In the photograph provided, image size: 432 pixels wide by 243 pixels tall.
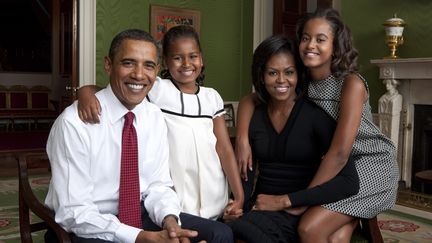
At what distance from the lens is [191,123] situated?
1876 mm

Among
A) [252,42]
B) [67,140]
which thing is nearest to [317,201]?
[67,140]

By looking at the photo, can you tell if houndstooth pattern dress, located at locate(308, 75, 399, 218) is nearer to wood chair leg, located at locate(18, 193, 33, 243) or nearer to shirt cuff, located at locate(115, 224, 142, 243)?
shirt cuff, located at locate(115, 224, 142, 243)

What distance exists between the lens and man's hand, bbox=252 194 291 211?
5.66 feet

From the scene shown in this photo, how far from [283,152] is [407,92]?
12.5ft

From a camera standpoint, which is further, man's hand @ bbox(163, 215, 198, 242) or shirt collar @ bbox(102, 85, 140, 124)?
shirt collar @ bbox(102, 85, 140, 124)

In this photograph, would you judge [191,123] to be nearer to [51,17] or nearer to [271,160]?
[271,160]

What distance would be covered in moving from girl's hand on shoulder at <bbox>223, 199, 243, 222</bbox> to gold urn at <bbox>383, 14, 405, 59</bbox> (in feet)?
12.1

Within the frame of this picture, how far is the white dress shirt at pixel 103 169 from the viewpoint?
152 cm

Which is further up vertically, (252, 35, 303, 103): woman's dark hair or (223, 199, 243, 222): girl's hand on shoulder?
(252, 35, 303, 103): woman's dark hair

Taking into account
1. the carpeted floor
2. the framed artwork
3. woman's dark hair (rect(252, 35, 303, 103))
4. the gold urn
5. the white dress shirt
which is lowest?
the carpeted floor

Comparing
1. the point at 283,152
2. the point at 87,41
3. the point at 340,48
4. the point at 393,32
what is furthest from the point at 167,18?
the point at 283,152

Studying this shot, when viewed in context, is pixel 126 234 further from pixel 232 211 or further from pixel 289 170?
pixel 289 170

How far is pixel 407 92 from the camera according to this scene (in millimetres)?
5117

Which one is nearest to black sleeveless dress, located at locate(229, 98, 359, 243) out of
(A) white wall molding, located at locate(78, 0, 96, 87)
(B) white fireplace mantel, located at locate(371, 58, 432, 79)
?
(B) white fireplace mantel, located at locate(371, 58, 432, 79)
